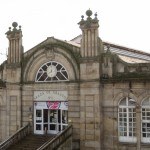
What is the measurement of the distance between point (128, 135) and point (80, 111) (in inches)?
131

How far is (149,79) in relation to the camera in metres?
18.6

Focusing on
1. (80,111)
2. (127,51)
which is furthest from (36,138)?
(127,51)

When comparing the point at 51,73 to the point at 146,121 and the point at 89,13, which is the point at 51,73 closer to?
the point at 89,13

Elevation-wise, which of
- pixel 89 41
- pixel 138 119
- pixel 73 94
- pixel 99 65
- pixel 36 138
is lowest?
pixel 36 138

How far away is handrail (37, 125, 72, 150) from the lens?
1886 cm

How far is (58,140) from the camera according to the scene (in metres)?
19.5

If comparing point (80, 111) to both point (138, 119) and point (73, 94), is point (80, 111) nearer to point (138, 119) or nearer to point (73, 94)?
point (73, 94)

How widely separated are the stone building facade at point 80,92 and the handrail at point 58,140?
21.4 inches

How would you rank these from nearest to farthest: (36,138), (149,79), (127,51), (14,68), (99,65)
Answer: (149,79)
(99,65)
(36,138)
(14,68)
(127,51)

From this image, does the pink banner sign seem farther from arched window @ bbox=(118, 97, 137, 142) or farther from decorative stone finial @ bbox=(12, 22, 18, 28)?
decorative stone finial @ bbox=(12, 22, 18, 28)

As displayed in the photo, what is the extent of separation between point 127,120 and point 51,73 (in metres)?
6.04

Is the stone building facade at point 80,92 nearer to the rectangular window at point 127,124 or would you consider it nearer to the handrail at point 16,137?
the rectangular window at point 127,124

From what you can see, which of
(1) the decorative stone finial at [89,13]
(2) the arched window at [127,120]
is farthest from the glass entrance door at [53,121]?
(1) the decorative stone finial at [89,13]

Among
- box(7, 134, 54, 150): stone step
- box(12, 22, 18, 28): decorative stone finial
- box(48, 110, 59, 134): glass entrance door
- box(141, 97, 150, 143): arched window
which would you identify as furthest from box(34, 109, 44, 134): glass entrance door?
box(141, 97, 150, 143): arched window
